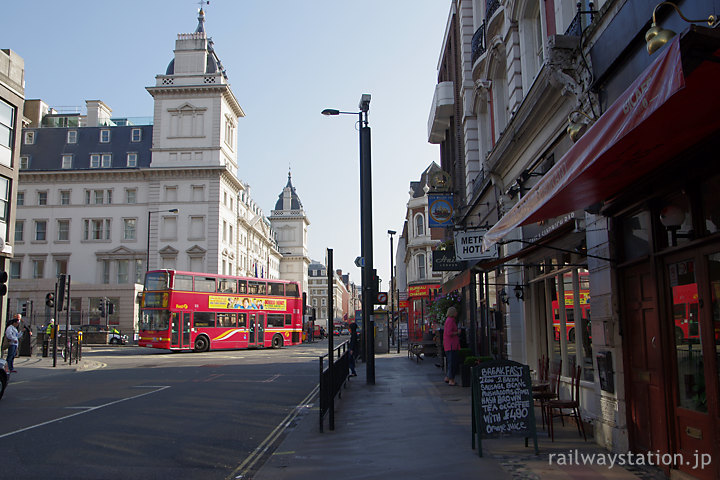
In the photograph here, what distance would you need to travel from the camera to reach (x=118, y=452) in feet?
24.9

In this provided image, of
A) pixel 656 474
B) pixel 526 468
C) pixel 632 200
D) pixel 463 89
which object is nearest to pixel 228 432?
pixel 526 468

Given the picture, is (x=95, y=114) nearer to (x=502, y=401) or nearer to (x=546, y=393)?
(x=546, y=393)

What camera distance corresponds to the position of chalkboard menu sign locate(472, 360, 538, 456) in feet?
22.6

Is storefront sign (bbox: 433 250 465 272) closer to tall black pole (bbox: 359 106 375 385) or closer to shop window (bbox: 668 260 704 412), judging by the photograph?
tall black pole (bbox: 359 106 375 385)

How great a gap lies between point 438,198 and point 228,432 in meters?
14.4

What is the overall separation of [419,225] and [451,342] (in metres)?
42.6

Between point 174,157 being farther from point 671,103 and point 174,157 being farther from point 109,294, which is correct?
point 671,103

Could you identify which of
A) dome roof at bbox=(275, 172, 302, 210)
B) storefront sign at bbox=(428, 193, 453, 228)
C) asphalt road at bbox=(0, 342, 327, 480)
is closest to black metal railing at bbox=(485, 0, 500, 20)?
storefront sign at bbox=(428, 193, 453, 228)

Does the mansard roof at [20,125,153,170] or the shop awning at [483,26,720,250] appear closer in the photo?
the shop awning at [483,26,720,250]

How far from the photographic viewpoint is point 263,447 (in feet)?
26.9

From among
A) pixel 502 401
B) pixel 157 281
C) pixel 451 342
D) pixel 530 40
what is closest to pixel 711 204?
pixel 502 401

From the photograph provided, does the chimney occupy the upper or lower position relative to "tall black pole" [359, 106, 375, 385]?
upper

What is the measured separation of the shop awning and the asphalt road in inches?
186

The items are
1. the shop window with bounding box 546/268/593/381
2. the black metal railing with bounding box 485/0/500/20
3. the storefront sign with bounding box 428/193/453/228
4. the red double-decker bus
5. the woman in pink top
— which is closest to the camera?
the shop window with bounding box 546/268/593/381
